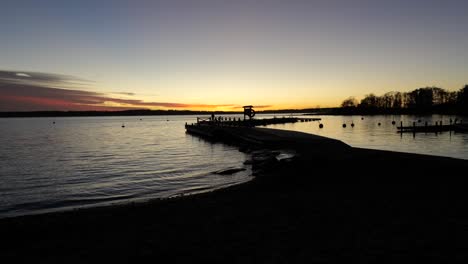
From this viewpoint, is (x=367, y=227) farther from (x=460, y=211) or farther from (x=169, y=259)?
(x=169, y=259)

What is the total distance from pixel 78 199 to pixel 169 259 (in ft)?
36.0

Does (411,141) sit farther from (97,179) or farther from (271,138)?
Result: (97,179)

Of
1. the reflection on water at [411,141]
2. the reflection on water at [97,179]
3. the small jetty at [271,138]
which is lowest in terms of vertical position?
the reflection on water at [411,141]

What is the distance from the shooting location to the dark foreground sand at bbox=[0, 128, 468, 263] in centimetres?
641

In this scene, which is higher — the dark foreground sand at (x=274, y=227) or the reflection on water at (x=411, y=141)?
the dark foreground sand at (x=274, y=227)

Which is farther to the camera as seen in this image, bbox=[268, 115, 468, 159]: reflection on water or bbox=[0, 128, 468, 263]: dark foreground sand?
bbox=[268, 115, 468, 159]: reflection on water

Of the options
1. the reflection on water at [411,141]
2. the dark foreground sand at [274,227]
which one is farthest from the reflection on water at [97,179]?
the reflection on water at [411,141]

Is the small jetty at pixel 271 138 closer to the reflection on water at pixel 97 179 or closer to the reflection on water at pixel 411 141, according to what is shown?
the reflection on water at pixel 97 179

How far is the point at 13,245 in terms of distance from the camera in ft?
25.2

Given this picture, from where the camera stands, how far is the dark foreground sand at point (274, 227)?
21.0ft

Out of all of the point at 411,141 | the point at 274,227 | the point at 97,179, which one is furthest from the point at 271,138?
the point at 274,227

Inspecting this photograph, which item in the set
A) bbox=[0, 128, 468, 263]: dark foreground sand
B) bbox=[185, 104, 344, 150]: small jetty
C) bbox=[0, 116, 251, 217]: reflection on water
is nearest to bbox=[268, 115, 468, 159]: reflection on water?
bbox=[185, 104, 344, 150]: small jetty

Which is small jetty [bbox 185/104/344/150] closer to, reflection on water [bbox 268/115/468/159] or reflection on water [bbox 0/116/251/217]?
reflection on water [bbox 0/116/251/217]

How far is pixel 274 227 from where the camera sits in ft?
26.4
